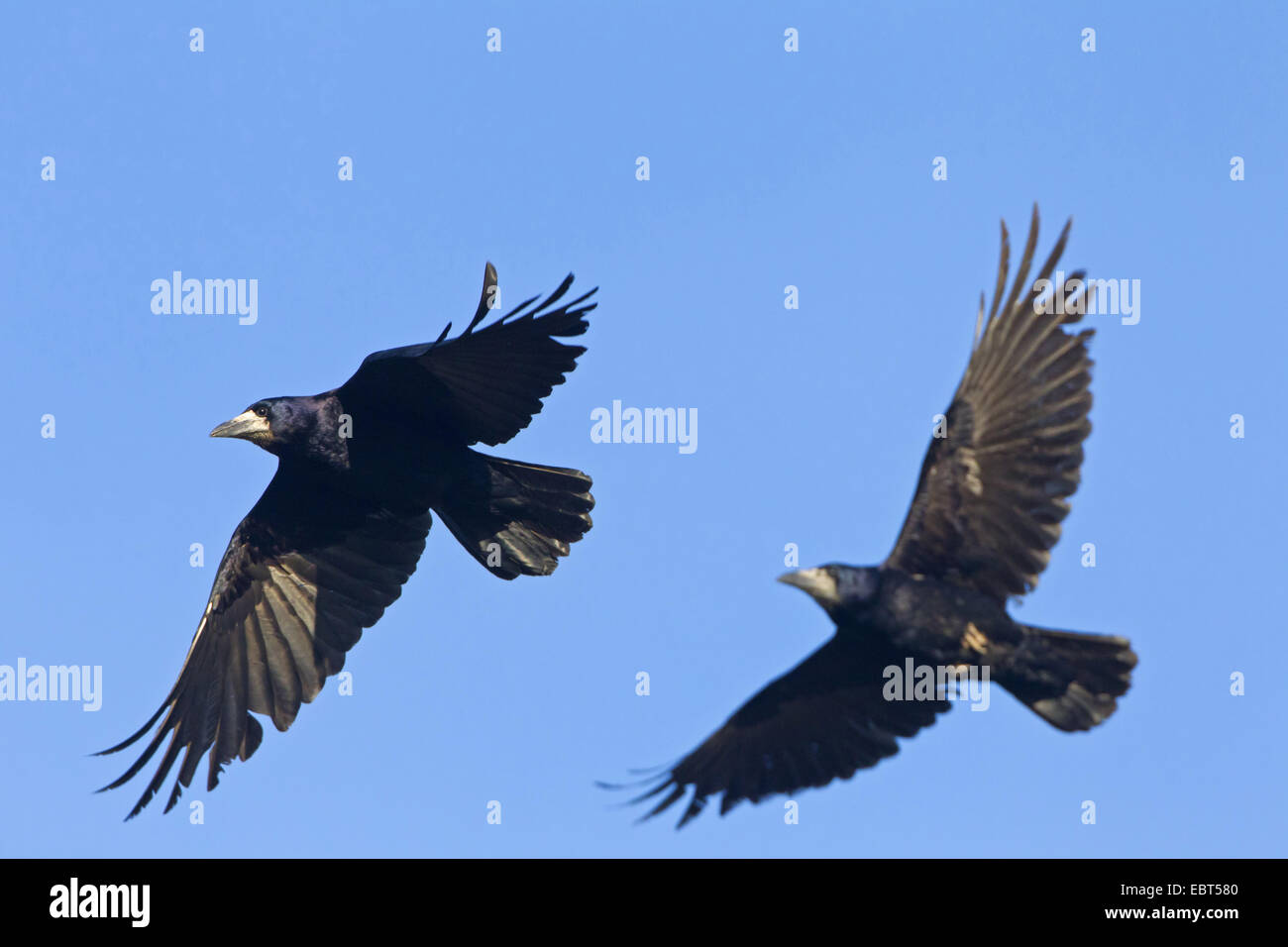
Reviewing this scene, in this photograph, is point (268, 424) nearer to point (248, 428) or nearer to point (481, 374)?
point (248, 428)

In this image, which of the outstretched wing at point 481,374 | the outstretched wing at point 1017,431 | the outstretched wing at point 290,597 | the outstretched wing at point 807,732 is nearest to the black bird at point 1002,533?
the outstretched wing at point 1017,431

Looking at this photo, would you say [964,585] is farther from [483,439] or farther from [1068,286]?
[483,439]

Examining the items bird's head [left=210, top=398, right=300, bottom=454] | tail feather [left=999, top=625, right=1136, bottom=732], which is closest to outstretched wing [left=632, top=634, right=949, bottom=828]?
tail feather [left=999, top=625, right=1136, bottom=732]

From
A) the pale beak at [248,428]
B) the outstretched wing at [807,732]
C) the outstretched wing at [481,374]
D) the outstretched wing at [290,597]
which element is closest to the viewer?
the outstretched wing at [807,732]

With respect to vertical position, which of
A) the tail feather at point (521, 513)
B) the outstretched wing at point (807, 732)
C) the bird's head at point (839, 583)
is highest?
the tail feather at point (521, 513)

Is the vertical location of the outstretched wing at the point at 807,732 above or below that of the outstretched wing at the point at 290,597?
below

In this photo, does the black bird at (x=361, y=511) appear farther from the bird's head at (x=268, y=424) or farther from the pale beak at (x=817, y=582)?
the pale beak at (x=817, y=582)

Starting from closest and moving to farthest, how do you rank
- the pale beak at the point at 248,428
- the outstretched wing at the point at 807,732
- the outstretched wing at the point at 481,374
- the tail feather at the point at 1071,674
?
the tail feather at the point at 1071,674 → the outstretched wing at the point at 807,732 → the outstretched wing at the point at 481,374 → the pale beak at the point at 248,428

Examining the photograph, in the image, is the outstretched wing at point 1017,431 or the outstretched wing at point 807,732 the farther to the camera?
the outstretched wing at point 807,732
